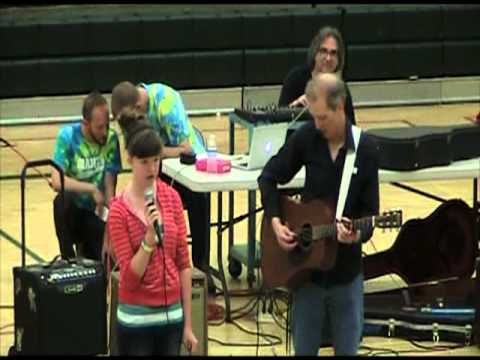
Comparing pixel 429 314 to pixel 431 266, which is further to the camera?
pixel 431 266

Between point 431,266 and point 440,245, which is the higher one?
point 440,245

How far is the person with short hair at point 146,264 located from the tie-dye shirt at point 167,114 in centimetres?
215

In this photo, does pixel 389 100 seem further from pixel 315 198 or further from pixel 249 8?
pixel 315 198

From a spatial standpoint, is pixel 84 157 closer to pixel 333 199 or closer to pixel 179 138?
pixel 179 138

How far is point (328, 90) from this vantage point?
5.41 metres

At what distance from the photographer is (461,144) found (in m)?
7.40

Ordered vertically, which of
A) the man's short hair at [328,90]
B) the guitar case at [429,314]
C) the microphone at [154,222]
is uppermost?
the man's short hair at [328,90]

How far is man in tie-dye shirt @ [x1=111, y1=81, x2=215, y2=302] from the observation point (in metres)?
7.41

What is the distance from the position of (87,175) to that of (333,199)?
2199 mm

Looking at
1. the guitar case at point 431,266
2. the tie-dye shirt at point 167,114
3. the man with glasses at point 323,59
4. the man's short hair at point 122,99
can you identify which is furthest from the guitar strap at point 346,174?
the tie-dye shirt at point 167,114

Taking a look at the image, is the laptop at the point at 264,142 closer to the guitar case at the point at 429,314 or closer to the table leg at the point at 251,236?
the table leg at the point at 251,236

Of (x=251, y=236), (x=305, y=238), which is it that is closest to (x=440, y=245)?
(x=251, y=236)

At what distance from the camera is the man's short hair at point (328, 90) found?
541 cm

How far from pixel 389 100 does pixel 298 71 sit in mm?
6269
